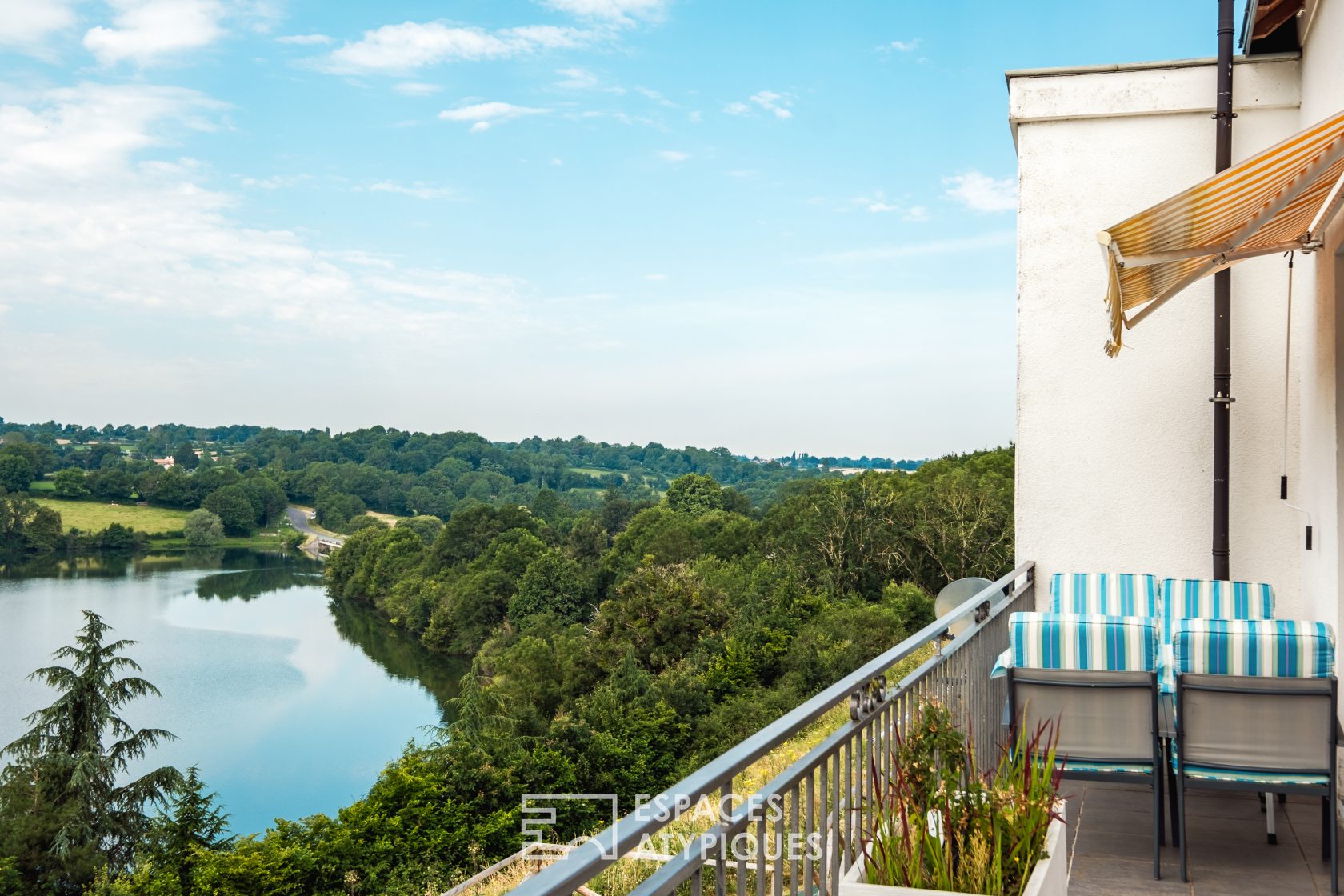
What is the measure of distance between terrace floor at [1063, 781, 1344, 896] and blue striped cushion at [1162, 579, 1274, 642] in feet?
2.77

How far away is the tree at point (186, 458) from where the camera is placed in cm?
10257

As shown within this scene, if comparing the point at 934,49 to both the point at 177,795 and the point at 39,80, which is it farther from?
the point at 39,80

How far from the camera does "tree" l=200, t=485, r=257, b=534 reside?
289ft

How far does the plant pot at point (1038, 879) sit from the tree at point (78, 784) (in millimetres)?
28641

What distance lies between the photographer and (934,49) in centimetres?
3966

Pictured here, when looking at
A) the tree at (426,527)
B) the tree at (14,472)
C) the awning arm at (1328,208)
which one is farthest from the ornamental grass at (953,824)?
the tree at (14,472)

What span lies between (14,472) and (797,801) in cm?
9879

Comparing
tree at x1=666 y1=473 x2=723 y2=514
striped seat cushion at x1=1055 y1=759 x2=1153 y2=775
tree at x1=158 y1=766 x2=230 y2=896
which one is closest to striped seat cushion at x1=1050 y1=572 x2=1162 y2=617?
striped seat cushion at x1=1055 y1=759 x2=1153 y2=775

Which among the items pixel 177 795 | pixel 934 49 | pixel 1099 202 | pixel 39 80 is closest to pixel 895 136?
pixel 934 49

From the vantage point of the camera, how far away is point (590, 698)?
34.7m

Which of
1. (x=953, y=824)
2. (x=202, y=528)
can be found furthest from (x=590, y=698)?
(x=202, y=528)

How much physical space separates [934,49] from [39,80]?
72.4 metres

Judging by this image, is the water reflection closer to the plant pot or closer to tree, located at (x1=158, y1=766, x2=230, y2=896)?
tree, located at (x1=158, y1=766, x2=230, y2=896)

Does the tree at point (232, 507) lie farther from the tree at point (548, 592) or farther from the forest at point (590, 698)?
the tree at point (548, 592)
